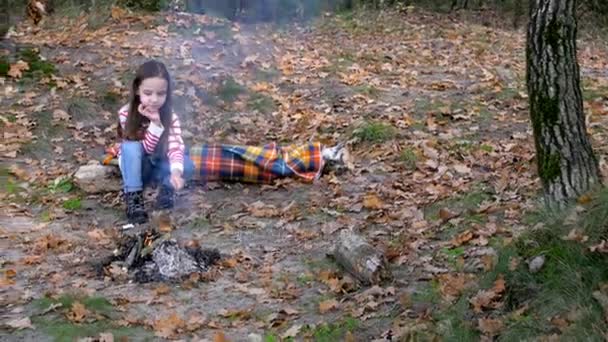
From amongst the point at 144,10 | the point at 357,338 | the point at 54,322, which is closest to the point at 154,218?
the point at 54,322

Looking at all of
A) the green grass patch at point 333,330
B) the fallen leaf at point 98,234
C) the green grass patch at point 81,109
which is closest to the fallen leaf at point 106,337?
the green grass patch at point 333,330

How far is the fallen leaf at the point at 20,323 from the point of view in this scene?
4211mm

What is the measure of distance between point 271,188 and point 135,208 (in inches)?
47.0

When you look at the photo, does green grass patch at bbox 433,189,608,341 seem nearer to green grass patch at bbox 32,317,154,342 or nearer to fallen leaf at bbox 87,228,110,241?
green grass patch at bbox 32,317,154,342

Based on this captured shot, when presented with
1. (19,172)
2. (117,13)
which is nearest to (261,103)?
(19,172)

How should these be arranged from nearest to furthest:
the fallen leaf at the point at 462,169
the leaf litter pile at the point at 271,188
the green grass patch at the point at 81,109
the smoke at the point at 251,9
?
the leaf litter pile at the point at 271,188 → the fallen leaf at the point at 462,169 → the green grass patch at the point at 81,109 → the smoke at the point at 251,9

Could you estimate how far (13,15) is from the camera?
13766 millimetres

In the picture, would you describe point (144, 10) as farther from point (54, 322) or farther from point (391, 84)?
point (54, 322)

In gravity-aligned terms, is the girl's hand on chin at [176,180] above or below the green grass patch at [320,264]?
above

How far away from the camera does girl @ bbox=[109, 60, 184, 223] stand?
236 inches

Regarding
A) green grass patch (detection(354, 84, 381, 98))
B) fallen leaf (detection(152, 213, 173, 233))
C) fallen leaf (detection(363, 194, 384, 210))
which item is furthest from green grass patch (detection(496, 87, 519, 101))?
fallen leaf (detection(152, 213, 173, 233))

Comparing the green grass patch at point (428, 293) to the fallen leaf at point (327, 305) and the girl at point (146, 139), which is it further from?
the girl at point (146, 139)

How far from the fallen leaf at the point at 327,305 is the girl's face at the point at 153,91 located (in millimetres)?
2322

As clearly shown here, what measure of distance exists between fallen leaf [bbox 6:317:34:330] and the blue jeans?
1.93m
